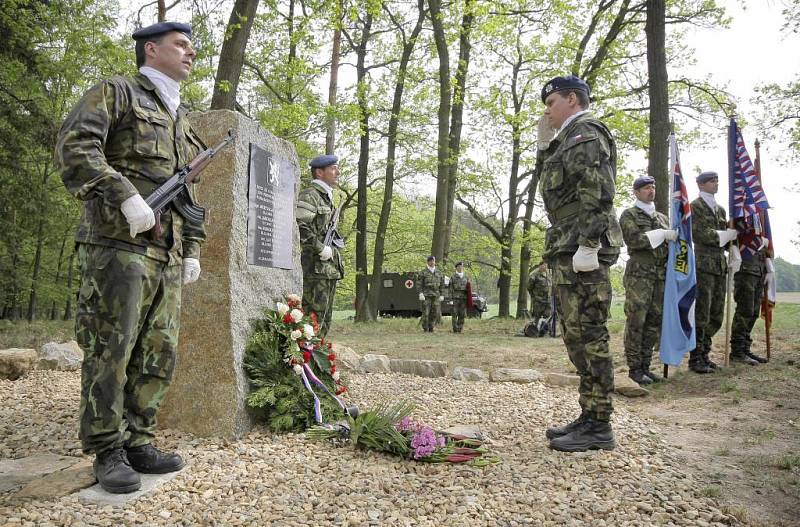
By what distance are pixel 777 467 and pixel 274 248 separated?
11.8 ft

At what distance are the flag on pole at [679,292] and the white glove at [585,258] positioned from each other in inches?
119

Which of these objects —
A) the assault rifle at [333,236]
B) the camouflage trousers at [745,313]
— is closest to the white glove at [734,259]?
the camouflage trousers at [745,313]

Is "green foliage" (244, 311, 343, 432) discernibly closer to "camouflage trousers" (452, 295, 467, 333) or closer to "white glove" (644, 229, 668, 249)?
"white glove" (644, 229, 668, 249)

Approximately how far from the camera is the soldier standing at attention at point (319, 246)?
212 inches

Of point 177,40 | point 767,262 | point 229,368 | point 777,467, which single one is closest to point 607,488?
point 777,467

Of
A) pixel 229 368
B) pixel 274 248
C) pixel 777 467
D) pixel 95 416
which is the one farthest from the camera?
pixel 274 248

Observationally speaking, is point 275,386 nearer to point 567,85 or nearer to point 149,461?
point 149,461

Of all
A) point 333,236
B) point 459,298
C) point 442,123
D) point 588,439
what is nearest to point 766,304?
point 588,439

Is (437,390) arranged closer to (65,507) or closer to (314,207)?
(314,207)

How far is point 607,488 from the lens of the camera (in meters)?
2.86

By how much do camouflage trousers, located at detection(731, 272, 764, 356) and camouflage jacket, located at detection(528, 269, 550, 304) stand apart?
21.2 ft

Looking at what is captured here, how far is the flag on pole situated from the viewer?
584 centimetres

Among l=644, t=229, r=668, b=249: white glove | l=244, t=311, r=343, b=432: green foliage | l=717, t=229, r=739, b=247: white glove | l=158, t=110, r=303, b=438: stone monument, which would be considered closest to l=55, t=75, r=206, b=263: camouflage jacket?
l=158, t=110, r=303, b=438: stone monument

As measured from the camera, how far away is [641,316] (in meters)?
6.01
